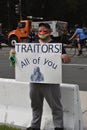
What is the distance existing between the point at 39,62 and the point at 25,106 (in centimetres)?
106

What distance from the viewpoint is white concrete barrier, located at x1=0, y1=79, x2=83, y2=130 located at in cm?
687

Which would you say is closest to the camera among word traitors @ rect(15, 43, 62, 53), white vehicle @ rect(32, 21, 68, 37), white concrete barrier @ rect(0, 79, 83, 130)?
word traitors @ rect(15, 43, 62, 53)

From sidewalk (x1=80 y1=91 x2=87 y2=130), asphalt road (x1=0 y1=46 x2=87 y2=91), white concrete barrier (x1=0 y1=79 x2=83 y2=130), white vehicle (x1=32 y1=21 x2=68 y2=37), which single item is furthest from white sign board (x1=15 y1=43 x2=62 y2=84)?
white vehicle (x1=32 y1=21 x2=68 y2=37)

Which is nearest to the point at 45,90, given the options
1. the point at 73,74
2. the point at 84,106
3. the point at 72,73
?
the point at 84,106

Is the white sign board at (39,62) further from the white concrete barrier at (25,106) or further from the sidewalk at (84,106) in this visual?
the sidewalk at (84,106)

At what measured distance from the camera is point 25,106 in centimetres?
742

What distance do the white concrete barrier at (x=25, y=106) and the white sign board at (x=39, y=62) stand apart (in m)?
0.44

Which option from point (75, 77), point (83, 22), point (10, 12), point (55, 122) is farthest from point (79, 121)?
point (83, 22)

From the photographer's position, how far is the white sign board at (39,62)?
21.3 feet

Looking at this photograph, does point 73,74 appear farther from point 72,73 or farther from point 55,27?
point 55,27

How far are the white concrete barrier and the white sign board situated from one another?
443 millimetres

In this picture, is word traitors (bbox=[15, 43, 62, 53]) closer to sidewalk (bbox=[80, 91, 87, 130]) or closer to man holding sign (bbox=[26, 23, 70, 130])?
man holding sign (bbox=[26, 23, 70, 130])

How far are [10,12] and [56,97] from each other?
52.8 m

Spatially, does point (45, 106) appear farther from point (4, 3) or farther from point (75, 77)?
point (4, 3)
